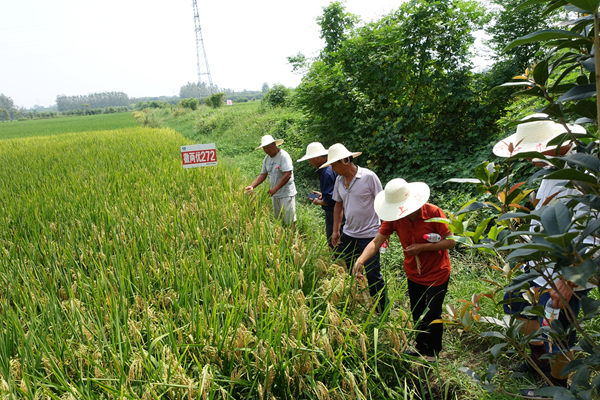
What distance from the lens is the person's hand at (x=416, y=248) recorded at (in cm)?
203

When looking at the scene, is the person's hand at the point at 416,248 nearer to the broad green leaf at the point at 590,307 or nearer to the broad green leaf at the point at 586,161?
the broad green leaf at the point at 590,307

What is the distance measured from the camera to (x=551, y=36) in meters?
0.77

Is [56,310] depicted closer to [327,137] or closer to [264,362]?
[264,362]

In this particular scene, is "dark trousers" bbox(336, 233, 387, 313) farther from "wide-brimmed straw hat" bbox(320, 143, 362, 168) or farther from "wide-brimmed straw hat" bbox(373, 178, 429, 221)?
"wide-brimmed straw hat" bbox(320, 143, 362, 168)

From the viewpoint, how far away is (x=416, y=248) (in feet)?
6.72

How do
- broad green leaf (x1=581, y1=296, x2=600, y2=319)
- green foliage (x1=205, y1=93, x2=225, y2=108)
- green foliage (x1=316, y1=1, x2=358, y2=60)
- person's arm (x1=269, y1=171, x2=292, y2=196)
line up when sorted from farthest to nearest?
green foliage (x1=205, y1=93, x2=225, y2=108), green foliage (x1=316, y1=1, x2=358, y2=60), person's arm (x1=269, y1=171, x2=292, y2=196), broad green leaf (x1=581, y1=296, x2=600, y2=319)

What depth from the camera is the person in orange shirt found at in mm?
2023

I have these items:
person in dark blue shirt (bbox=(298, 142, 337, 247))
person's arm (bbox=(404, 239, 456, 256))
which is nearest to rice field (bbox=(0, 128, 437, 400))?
person's arm (bbox=(404, 239, 456, 256))

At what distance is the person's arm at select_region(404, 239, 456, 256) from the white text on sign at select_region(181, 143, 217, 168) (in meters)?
2.90

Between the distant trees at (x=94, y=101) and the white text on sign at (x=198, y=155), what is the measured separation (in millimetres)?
148085

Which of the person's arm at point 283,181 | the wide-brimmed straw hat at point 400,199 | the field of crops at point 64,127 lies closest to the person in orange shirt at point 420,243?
the wide-brimmed straw hat at point 400,199

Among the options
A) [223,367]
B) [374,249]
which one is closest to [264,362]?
[223,367]

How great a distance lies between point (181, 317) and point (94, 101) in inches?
6422

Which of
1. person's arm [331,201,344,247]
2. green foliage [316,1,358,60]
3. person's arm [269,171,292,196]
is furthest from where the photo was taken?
green foliage [316,1,358,60]
